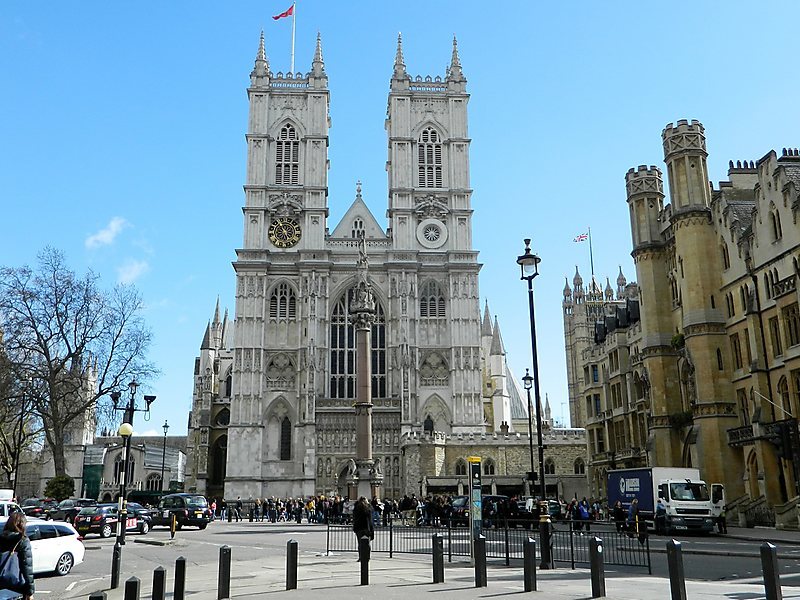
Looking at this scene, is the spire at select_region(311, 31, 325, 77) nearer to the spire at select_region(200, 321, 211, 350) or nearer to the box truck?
the spire at select_region(200, 321, 211, 350)

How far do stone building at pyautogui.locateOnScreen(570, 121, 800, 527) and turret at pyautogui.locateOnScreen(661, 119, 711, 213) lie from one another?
0.15 feet

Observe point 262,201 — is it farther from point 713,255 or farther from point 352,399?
point 713,255

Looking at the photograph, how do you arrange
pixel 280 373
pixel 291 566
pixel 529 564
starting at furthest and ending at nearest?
pixel 280 373 < pixel 291 566 < pixel 529 564

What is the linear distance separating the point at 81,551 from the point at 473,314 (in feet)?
150

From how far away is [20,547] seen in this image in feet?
27.8

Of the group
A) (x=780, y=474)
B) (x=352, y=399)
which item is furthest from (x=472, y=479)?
(x=352, y=399)

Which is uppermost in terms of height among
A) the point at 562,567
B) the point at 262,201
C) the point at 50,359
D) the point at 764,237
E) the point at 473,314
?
the point at 262,201

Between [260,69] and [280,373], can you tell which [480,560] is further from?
[260,69]

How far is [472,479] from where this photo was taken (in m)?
18.2

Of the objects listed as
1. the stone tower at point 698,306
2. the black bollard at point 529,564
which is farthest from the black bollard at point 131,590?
the stone tower at point 698,306

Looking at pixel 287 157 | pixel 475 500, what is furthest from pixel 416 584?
pixel 287 157

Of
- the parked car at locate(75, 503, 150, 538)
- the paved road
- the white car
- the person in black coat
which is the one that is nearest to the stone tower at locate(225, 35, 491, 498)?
the parked car at locate(75, 503, 150, 538)

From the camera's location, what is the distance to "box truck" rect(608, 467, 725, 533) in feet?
90.3

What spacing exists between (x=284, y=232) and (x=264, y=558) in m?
46.5
